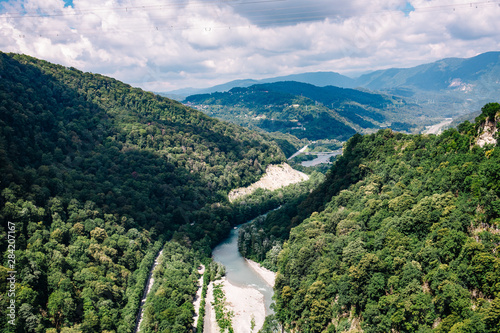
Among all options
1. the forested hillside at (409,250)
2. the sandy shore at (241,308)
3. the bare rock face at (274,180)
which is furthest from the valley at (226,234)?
the bare rock face at (274,180)

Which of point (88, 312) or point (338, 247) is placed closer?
point (88, 312)

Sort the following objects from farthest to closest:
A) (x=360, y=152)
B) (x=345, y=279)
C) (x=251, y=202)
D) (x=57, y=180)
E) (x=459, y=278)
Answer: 1. (x=251, y=202)
2. (x=360, y=152)
3. (x=57, y=180)
4. (x=345, y=279)
5. (x=459, y=278)

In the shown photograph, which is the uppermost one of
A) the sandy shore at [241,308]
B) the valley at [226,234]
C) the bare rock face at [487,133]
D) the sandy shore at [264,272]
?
the bare rock face at [487,133]

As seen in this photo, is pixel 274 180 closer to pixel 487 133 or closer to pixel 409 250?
pixel 487 133

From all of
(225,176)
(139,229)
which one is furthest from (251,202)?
(139,229)

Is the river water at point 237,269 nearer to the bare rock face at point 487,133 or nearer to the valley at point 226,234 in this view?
the valley at point 226,234

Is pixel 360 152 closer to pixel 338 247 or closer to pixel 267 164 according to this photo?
pixel 338 247

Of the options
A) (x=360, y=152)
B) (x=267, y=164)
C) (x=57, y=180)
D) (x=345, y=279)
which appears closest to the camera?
(x=345, y=279)
